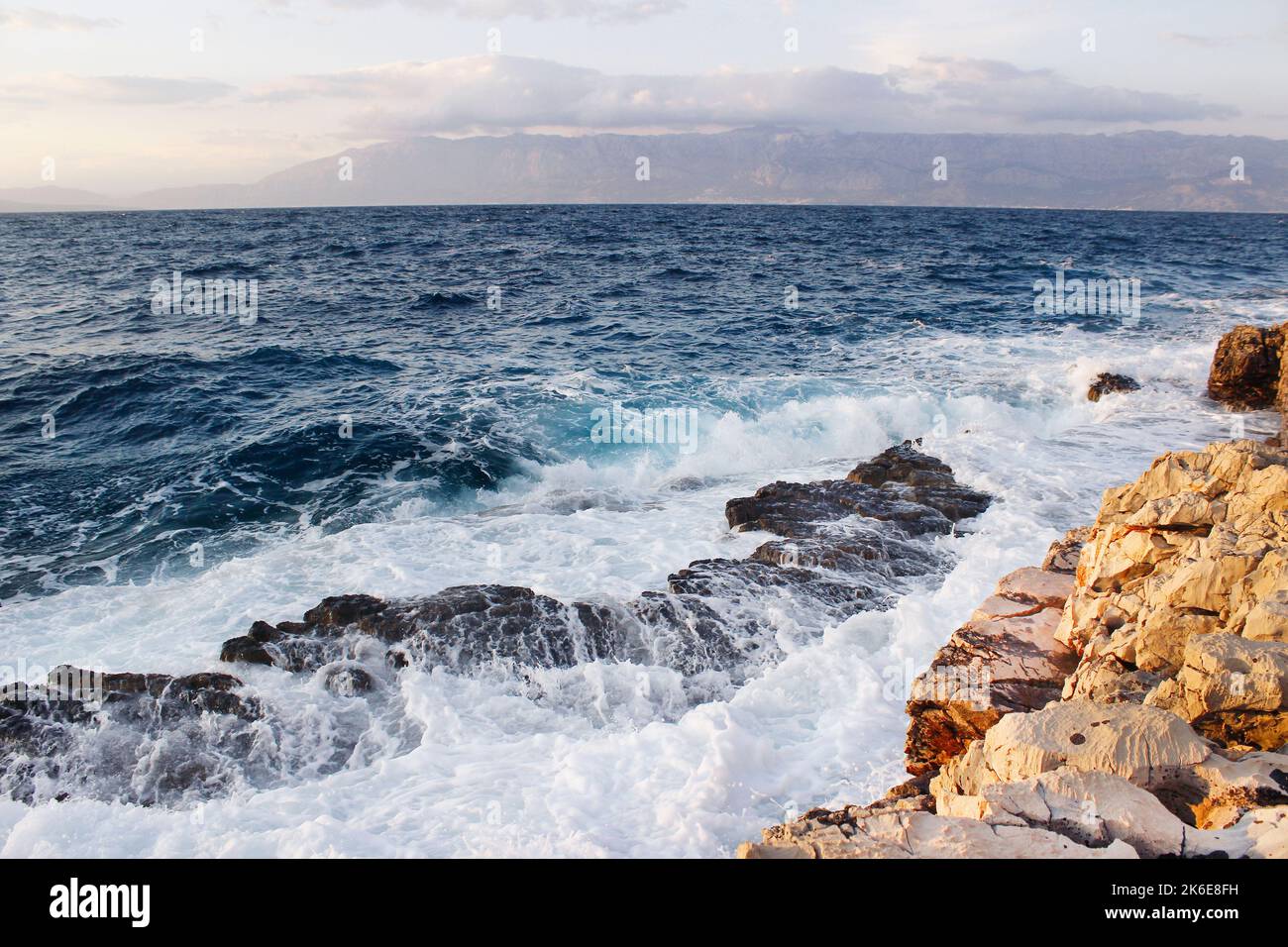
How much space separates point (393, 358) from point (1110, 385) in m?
20.3

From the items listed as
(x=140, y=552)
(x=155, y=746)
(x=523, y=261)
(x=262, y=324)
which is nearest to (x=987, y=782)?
(x=155, y=746)

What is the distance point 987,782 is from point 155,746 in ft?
24.7

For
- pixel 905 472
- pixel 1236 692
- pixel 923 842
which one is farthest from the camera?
pixel 905 472

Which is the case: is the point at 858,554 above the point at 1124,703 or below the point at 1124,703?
below

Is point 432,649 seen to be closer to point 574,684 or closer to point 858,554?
point 574,684

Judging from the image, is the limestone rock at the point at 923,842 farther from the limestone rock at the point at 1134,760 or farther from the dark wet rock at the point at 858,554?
the dark wet rock at the point at 858,554

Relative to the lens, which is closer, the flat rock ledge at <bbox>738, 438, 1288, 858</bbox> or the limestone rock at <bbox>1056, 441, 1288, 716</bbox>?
the flat rock ledge at <bbox>738, 438, 1288, 858</bbox>

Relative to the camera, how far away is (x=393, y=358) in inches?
942

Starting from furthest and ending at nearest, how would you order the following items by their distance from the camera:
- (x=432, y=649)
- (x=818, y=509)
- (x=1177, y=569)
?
(x=818, y=509)
(x=432, y=649)
(x=1177, y=569)

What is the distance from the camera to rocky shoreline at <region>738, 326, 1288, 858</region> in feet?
15.1

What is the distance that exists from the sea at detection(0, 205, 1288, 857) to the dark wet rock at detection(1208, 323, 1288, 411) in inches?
Result: 32.1

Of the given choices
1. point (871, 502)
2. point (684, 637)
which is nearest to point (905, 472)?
point (871, 502)

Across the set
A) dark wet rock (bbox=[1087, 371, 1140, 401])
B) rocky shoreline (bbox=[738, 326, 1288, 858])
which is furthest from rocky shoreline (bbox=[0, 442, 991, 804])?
dark wet rock (bbox=[1087, 371, 1140, 401])

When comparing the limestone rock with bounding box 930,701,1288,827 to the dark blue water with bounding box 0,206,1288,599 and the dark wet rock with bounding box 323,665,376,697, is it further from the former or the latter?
the dark blue water with bounding box 0,206,1288,599
